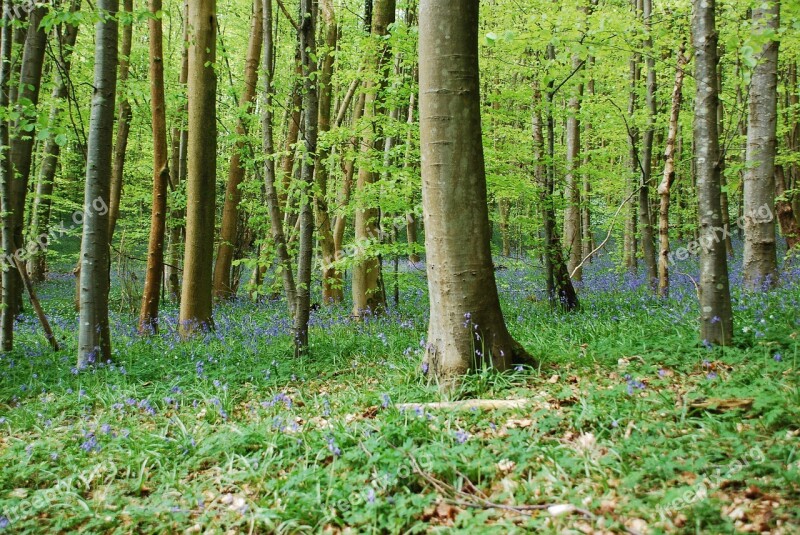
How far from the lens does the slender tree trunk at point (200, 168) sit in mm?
8312

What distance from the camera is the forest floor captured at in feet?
8.08

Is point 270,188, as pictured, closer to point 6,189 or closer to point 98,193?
point 98,193

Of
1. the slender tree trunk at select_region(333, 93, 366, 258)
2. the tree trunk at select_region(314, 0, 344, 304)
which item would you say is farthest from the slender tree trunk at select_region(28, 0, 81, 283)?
the slender tree trunk at select_region(333, 93, 366, 258)

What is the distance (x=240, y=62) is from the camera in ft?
61.6

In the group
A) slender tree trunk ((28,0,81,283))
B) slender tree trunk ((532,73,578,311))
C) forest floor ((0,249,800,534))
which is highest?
slender tree trunk ((28,0,81,283))

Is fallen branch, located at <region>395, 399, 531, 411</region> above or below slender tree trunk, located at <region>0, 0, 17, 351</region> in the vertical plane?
below

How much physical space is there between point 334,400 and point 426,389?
0.84 meters

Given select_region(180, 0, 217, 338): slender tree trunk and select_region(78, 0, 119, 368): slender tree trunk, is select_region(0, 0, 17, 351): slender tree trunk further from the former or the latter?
select_region(180, 0, 217, 338): slender tree trunk

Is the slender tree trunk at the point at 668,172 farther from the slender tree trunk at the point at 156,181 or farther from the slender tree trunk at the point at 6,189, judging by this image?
the slender tree trunk at the point at 6,189

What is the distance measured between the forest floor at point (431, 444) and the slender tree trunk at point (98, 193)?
1.90 ft

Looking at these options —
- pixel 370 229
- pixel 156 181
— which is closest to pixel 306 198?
pixel 370 229

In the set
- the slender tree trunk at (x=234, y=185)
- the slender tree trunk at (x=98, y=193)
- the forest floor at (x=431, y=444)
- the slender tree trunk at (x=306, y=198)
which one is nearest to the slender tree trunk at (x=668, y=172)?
the forest floor at (x=431, y=444)

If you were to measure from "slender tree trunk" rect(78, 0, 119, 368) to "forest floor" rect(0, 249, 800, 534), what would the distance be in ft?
1.90

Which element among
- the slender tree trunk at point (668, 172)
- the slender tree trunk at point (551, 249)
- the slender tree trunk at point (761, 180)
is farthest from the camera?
the slender tree trunk at point (668, 172)
